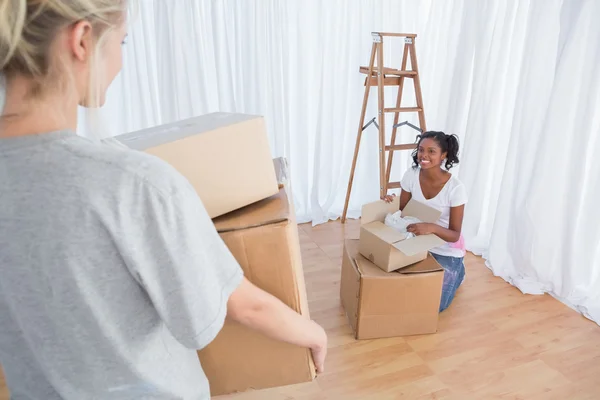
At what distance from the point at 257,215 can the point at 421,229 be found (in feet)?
4.11

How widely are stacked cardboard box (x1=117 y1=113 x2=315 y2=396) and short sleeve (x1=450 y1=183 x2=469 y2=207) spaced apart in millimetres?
1321

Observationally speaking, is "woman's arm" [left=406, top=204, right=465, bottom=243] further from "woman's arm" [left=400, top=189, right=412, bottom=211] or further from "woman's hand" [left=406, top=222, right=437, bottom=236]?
"woman's arm" [left=400, top=189, right=412, bottom=211]

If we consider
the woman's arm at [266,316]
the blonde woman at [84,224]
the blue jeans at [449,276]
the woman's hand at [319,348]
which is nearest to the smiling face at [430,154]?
the blue jeans at [449,276]

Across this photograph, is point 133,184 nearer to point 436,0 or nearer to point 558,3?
point 558,3

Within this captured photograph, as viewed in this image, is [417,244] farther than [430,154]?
No

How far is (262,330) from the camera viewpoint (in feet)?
2.09

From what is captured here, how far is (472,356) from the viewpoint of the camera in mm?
1815

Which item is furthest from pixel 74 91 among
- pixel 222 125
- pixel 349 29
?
pixel 349 29

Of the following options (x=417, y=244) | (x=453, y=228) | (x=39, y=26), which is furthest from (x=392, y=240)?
(x=39, y=26)

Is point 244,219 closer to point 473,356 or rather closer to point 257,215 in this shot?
point 257,215

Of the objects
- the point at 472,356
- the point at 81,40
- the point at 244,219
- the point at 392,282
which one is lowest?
the point at 472,356

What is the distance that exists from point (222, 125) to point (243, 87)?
2064 millimetres

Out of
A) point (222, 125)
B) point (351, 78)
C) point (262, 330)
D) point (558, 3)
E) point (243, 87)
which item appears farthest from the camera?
point (351, 78)

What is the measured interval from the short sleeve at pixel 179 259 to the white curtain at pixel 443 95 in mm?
1953
